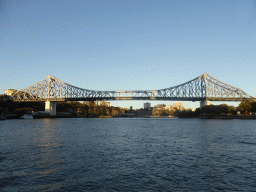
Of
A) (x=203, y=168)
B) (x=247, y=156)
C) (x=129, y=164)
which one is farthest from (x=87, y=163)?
(x=247, y=156)

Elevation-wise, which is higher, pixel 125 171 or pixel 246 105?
pixel 246 105

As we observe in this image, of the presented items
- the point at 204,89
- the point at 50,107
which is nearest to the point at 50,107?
the point at 50,107

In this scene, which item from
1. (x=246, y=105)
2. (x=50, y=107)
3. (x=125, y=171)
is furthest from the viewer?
(x=50, y=107)

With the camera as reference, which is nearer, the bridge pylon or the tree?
the tree

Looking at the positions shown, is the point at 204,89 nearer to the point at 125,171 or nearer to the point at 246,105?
the point at 246,105

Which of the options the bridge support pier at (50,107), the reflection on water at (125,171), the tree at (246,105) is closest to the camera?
the reflection on water at (125,171)

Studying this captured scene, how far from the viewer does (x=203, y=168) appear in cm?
1542

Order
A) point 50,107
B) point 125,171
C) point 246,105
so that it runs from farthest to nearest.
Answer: point 50,107 < point 246,105 < point 125,171

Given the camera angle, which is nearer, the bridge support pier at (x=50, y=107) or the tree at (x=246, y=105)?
the tree at (x=246, y=105)

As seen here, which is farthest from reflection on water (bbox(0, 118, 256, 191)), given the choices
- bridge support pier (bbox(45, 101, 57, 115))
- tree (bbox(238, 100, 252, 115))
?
bridge support pier (bbox(45, 101, 57, 115))

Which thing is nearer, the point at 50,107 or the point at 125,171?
the point at 125,171

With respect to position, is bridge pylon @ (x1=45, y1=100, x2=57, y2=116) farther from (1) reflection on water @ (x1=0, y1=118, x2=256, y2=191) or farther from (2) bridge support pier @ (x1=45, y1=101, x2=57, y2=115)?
(1) reflection on water @ (x1=0, y1=118, x2=256, y2=191)

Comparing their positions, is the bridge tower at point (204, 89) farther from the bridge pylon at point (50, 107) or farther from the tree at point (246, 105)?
the bridge pylon at point (50, 107)

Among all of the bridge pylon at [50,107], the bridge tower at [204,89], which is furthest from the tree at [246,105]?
the bridge pylon at [50,107]
